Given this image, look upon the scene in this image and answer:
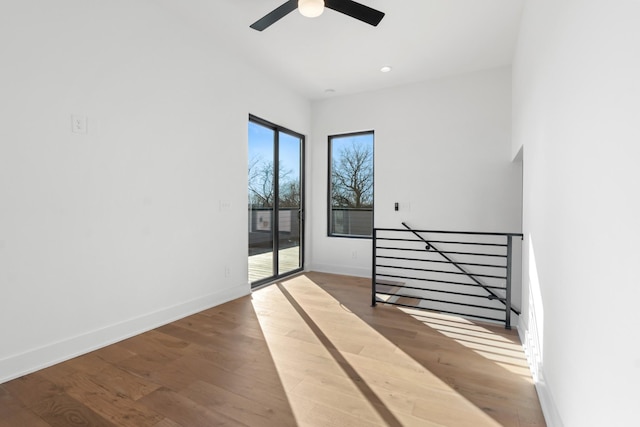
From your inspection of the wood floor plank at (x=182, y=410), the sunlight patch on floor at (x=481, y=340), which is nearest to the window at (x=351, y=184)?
the sunlight patch on floor at (x=481, y=340)

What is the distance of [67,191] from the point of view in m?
2.24

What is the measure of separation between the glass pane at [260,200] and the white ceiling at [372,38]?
907mm

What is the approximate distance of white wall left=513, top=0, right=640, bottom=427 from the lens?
81 centimetres

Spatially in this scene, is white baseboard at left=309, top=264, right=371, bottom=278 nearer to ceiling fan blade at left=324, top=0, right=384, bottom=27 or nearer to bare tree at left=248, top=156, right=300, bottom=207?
bare tree at left=248, top=156, right=300, bottom=207

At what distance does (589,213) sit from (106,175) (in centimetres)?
298

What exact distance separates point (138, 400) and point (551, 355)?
2257 millimetres

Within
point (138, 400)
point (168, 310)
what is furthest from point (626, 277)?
point (168, 310)

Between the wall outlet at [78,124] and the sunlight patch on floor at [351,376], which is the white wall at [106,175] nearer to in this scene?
the wall outlet at [78,124]

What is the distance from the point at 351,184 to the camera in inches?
200

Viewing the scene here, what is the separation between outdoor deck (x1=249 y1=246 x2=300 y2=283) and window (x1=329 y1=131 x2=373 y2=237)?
73 centimetres

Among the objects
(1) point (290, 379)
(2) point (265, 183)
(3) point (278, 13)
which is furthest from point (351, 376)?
(2) point (265, 183)

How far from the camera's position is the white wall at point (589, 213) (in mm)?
814

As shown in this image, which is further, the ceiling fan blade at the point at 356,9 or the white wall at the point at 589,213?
the ceiling fan blade at the point at 356,9

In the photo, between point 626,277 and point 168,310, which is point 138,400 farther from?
point 626,277
